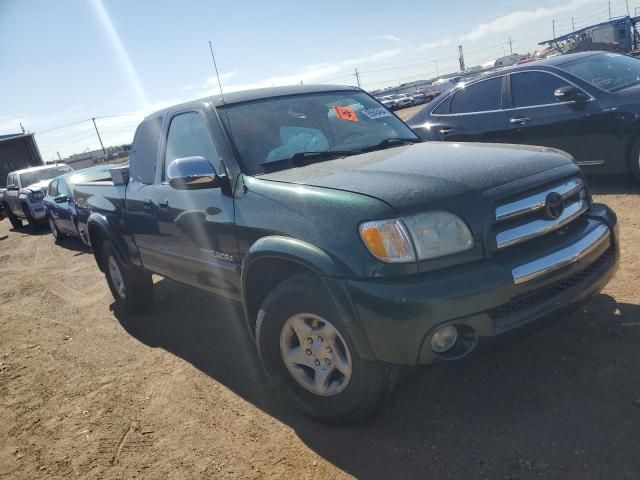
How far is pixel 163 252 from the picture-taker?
4039mm

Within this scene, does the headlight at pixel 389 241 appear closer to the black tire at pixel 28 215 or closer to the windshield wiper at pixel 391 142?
the windshield wiper at pixel 391 142

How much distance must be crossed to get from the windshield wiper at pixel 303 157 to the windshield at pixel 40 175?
13.2 meters

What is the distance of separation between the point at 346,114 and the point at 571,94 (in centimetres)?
352

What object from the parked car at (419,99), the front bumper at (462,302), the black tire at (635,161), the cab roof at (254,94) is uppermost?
the cab roof at (254,94)

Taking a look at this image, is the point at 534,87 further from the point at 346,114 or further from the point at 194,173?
the point at 194,173

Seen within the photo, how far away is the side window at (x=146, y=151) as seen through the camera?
416 cm

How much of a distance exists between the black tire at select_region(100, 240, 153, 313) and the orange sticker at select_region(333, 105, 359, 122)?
2.46 metres

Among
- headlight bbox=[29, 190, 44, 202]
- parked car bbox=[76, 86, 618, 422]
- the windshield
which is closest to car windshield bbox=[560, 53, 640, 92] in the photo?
parked car bbox=[76, 86, 618, 422]

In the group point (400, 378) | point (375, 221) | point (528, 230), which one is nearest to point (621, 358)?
point (528, 230)

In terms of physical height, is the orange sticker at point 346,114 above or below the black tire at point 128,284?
above

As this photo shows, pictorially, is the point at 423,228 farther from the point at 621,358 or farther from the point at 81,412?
the point at 81,412

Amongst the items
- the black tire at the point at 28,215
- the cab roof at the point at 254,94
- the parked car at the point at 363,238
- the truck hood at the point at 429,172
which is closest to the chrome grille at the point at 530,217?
the parked car at the point at 363,238

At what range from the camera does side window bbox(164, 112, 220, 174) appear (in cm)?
341

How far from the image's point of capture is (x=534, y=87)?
20.9 ft
